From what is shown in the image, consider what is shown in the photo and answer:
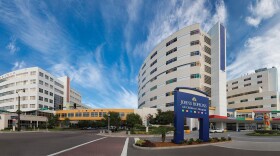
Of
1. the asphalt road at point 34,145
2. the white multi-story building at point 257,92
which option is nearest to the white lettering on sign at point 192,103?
the asphalt road at point 34,145

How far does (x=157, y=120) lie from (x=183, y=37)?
2828cm

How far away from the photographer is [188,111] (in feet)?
88.0

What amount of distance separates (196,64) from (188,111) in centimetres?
5209

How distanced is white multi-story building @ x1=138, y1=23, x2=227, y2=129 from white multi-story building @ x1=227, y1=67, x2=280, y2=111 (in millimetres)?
42649

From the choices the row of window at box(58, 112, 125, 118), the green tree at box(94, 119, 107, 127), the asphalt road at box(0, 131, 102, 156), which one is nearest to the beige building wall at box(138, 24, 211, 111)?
the row of window at box(58, 112, 125, 118)

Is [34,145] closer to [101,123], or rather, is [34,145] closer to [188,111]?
[188,111]

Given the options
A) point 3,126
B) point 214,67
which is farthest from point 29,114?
point 214,67

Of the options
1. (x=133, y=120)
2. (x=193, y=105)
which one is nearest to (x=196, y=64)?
(x=133, y=120)

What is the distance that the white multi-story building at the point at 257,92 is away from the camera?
11233 cm

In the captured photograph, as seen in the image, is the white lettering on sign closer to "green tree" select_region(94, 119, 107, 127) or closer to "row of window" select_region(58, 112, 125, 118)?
"green tree" select_region(94, 119, 107, 127)

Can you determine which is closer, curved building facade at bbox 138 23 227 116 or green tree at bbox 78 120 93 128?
curved building facade at bbox 138 23 227 116

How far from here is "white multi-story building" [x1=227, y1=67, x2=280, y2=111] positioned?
11233 centimetres

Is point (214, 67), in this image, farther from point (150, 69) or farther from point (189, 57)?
point (150, 69)

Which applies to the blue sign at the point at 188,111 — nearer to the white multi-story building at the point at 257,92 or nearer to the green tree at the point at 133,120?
the green tree at the point at 133,120
